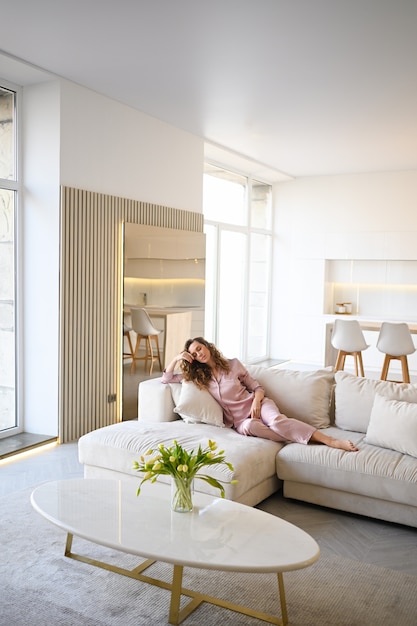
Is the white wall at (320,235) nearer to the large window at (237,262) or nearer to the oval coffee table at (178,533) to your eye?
the large window at (237,262)

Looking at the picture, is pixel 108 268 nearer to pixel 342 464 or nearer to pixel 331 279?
pixel 342 464

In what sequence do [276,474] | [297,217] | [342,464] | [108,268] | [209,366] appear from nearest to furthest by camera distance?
[342,464] < [276,474] < [209,366] < [108,268] < [297,217]

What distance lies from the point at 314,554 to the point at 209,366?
2.10m

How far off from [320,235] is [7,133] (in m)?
5.68

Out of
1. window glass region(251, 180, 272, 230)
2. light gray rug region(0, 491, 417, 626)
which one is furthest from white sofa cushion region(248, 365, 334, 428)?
window glass region(251, 180, 272, 230)

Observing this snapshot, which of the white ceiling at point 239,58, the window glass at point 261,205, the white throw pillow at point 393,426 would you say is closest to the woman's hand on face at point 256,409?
the white throw pillow at point 393,426

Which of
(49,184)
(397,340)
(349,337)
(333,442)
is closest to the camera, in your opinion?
(333,442)

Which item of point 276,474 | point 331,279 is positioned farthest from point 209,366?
point 331,279

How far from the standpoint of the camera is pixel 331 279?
9875mm

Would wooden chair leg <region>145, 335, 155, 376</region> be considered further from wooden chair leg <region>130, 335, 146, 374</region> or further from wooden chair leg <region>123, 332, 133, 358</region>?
wooden chair leg <region>123, 332, 133, 358</region>

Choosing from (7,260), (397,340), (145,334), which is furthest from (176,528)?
(397,340)

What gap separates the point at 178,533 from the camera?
2.53m

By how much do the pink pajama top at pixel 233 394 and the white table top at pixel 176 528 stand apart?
49.4 inches

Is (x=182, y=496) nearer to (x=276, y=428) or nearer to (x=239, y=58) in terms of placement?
(x=276, y=428)
